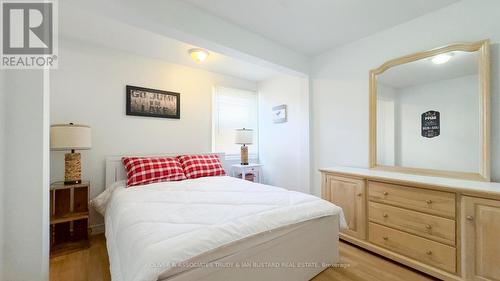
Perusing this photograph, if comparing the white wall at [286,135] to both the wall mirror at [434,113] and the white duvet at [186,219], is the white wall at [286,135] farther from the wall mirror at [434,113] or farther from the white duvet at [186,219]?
the white duvet at [186,219]

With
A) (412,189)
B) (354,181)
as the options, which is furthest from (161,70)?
(412,189)

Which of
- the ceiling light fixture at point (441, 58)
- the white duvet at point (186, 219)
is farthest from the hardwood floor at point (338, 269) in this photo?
the ceiling light fixture at point (441, 58)

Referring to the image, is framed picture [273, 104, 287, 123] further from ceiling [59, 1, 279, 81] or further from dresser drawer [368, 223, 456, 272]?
dresser drawer [368, 223, 456, 272]

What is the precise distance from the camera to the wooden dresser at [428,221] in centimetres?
141

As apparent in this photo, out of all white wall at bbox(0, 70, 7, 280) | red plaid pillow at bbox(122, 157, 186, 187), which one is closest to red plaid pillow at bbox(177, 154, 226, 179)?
red plaid pillow at bbox(122, 157, 186, 187)

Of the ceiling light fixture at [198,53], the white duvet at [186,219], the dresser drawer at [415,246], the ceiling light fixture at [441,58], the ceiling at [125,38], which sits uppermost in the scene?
the ceiling at [125,38]

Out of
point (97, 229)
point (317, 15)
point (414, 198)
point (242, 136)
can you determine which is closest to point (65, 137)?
point (97, 229)

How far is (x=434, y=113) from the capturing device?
1.95 m

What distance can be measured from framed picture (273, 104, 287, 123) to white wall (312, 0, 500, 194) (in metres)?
0.61

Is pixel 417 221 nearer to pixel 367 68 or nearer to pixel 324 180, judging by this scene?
pixel 324 180

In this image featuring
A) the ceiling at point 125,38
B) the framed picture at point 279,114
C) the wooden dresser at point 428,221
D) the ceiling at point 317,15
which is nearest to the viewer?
the wooden dresser at point 428,221

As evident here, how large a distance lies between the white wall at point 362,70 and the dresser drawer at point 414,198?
1.63 feet

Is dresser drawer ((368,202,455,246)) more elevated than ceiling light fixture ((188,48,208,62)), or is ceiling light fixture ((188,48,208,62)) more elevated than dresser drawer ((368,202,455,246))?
ceiling light fixture ((188,48,208,62))

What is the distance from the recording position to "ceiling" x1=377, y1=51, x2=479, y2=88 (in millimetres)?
1772
